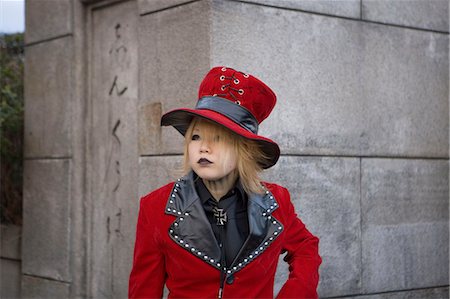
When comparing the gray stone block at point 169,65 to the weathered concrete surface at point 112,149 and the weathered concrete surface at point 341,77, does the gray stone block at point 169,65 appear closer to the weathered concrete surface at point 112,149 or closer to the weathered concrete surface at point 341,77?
the weathered concrete surface at point 341,77

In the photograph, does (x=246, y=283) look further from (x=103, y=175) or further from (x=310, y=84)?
(x=103, y=175)

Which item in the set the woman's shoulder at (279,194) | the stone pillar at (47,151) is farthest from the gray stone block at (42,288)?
the woman's shoulder at (279,194)

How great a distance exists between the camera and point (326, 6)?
18.1 ft

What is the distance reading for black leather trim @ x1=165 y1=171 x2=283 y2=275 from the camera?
10.8 feet

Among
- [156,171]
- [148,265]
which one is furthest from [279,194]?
[156,171]

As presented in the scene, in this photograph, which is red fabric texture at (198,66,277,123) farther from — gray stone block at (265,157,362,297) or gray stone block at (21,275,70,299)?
gray stone block at (21,275,70,299)

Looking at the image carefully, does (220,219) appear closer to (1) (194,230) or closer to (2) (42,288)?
(1) (194,230)

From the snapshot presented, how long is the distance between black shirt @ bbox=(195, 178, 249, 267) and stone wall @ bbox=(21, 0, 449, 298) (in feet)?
5.60

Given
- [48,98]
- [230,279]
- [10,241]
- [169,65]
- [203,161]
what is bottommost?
[10,241]

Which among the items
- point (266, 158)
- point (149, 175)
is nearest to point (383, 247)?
point (149, 175)

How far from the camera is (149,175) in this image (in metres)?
5.42

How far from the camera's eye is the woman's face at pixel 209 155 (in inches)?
130

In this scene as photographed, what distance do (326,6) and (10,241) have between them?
338 centimetres

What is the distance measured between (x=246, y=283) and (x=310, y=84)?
2.36 meters
